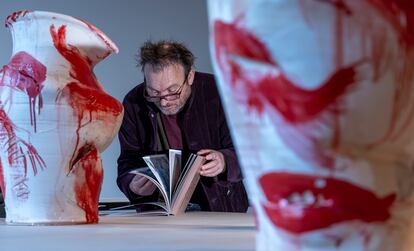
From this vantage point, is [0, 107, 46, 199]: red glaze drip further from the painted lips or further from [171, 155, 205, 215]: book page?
[171, 155, 205, 215]: book page

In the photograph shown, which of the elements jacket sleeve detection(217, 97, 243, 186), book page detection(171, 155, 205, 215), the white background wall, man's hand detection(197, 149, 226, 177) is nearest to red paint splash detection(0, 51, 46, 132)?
book page detection(171, 155, 205, 215)

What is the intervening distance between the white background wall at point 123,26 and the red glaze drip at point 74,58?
114 inches

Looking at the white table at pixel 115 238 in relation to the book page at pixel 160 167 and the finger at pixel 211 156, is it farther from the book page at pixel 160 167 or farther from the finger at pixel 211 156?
the finger at pixel 211 156

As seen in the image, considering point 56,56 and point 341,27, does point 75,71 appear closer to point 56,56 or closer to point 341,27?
point 56,56

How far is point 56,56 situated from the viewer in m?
0.87

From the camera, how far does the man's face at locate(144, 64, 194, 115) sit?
231 centimetres

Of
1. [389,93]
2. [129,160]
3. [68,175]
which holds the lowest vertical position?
Answer: [129,160]

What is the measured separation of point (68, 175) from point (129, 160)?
1500mm

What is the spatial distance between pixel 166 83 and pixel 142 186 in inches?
14.4

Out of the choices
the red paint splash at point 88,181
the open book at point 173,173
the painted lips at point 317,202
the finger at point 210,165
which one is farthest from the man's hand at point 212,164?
the painted lips at point 317,202

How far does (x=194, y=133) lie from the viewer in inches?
93.3

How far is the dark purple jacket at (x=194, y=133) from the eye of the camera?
2.34 metres

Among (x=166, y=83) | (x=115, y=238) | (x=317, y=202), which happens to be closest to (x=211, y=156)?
(x=166, y=83)

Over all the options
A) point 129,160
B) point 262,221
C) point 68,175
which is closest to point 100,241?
point 68,175
